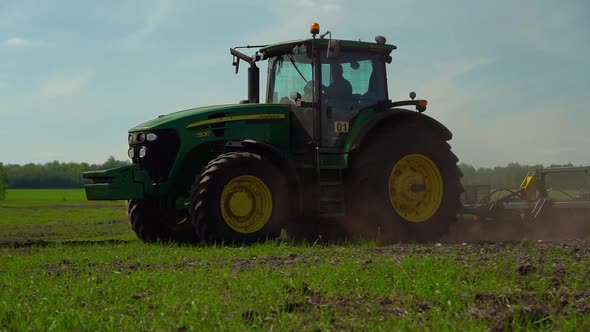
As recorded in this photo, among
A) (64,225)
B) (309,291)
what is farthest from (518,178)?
(64,225)

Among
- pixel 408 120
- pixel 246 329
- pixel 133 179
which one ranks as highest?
pixel 408 120

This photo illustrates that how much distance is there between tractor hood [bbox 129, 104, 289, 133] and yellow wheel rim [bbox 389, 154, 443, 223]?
6.47ft

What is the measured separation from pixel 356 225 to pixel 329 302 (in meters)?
5.50

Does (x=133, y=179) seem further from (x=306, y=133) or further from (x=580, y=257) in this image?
(x=580, y=257)

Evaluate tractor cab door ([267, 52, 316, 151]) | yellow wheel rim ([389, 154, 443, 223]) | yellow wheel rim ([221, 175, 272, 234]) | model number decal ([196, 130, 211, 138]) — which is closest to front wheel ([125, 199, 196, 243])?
model number decal ([196, 130, 211, 138])

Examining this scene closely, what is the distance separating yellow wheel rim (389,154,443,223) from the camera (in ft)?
37.6

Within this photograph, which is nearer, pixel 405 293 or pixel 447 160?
pixel 405 293

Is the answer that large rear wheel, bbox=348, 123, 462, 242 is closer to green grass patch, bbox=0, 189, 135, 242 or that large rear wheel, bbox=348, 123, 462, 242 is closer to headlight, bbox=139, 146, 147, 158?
headlight, bbox=139, 146, 147, 158

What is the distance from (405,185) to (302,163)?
1629 millimetres

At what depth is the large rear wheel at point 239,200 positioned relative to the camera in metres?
10.1

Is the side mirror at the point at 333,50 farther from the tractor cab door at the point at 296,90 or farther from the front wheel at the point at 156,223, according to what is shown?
the front wheel at the point at 156,223

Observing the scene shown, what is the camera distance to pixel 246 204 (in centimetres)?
1048

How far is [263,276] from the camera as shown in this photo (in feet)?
22.4

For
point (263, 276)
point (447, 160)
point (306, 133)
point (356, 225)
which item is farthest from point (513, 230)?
point (263, 276)
